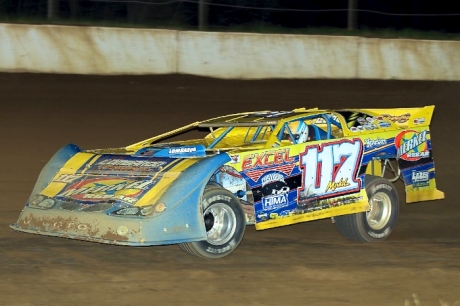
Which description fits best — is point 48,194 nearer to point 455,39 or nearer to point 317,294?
point 317,294

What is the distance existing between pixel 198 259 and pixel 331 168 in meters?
1.80

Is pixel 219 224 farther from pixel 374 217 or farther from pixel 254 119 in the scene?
pixel 374 217

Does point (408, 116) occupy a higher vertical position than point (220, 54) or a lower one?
lower

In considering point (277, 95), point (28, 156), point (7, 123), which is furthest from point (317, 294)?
point (277, 95)

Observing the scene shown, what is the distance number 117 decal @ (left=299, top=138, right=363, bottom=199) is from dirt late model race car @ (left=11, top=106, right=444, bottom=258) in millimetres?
10

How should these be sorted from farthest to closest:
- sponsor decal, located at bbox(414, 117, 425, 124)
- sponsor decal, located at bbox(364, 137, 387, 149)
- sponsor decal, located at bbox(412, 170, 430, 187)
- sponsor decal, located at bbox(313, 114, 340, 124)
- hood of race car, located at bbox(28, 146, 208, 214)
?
sponsor decal, located at bbox(414, 117, 425, 124) → sponsor decal, located at bbox(412, 170, 430, 187) → sponsor decal, located at bbox(313, 114, 340, 124) → sponsor decal, located at bbox(364, 137, 387, 149) → hood of race car, located at bbox(28, 146, 208, 214)

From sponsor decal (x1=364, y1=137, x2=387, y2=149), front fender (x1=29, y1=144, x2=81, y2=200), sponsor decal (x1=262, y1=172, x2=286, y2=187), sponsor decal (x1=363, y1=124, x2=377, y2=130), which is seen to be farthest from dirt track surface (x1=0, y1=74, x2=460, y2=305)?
sponsor decal (x1=363, y1=124, x2=377, y2=130)

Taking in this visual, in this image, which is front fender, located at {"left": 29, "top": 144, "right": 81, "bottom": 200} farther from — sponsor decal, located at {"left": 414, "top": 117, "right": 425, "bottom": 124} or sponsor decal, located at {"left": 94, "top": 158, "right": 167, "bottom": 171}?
sponsor decal, located at {"left": 414, "top": 117, "right": 425, "bottom": 124}

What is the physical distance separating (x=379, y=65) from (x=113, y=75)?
5.29 m

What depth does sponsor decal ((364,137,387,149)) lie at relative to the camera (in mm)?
9141

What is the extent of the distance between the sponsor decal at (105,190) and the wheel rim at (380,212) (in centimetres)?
287

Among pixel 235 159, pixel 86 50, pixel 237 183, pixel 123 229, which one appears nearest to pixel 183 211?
pixel 123 229

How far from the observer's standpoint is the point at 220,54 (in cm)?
1614

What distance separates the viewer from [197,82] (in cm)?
1594
